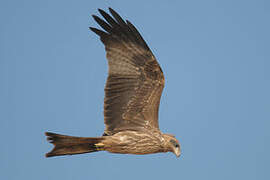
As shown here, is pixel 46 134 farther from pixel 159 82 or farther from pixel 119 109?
pixel 159 82

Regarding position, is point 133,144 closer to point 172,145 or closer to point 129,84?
point 172,145

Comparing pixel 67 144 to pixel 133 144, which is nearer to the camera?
pixel 67 144

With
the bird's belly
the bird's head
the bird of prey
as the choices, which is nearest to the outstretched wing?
the bird of prey

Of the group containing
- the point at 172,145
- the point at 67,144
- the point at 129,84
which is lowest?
the point at 172,145

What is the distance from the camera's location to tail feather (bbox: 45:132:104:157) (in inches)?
165

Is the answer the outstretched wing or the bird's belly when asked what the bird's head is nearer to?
the bird's belly

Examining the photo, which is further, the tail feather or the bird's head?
the bird's head

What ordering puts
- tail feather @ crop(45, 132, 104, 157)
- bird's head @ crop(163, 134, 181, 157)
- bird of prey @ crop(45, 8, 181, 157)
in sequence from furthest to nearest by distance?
bird of prey @ crop(45, 8, 181, 157)
bird's head @ crop(163, 134, 181, 157)
tail feather @ crop(45, 132, 104, 157)

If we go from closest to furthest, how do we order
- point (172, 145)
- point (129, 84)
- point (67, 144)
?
point (67, 144)
point (172, 145)
point (129, 84)

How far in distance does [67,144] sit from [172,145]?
58.3 inches

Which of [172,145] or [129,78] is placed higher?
[129,78]

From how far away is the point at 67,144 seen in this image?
13.9ft

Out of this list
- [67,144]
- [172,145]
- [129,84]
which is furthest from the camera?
[129,84]

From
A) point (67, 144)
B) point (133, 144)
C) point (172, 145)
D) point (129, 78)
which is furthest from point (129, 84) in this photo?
point (67, 144)
